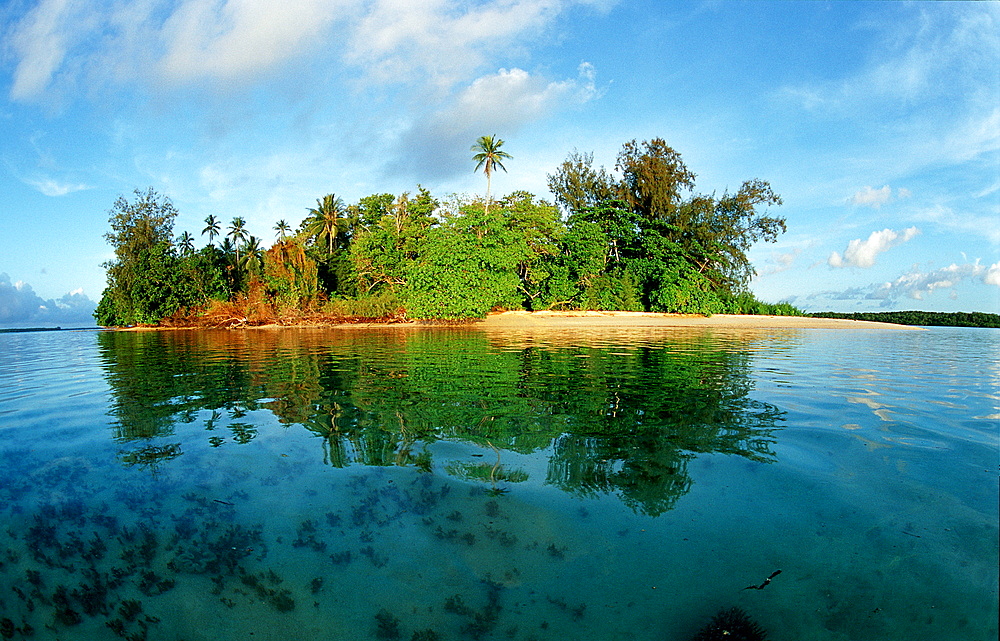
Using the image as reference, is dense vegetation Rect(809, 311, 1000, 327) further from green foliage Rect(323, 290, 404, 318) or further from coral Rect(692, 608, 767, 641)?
coral Rect(692, 608, 767, 641)

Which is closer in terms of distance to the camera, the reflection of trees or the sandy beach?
the reflection of trees

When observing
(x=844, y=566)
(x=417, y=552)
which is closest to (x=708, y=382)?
(x=844, y=566)

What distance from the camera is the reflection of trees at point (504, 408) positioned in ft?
15.3

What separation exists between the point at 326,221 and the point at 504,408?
46383 millimetres

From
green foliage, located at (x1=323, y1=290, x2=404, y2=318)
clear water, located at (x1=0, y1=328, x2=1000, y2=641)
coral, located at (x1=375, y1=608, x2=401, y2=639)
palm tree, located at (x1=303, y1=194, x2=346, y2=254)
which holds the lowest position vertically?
coral, located at (x1=375, y1=608, x2=401, y2=639)

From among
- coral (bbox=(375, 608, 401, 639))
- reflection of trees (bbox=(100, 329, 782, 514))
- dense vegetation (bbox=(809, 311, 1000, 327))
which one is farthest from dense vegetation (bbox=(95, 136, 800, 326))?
coral (bbox=(375, 608, 401, 639))

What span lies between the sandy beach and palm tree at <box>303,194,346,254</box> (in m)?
21.9

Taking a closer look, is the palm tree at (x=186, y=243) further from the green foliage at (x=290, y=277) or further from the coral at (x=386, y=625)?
the coral at (x=386, y=625)

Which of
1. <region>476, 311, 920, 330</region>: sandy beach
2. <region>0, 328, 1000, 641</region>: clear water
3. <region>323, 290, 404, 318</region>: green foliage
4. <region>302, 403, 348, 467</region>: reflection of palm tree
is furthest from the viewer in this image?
<region>323, 290, 404, 318</region>: green foliage

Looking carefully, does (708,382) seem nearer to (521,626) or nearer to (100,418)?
(521,626)

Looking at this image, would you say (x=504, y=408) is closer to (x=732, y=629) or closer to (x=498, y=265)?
(x=732, y=629)

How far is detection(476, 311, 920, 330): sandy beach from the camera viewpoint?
105ft

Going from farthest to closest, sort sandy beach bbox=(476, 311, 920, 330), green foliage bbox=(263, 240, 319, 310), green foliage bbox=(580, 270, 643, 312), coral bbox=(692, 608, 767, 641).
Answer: green foliage bbox=(580, 270, 643, 312), green foliage bbox=(263, 240, 319, 310), sandy beach bbox=(476, 311, 920, 330), coral bbox=(692, 608, 767, 641)

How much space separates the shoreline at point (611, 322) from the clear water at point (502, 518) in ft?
83.9
